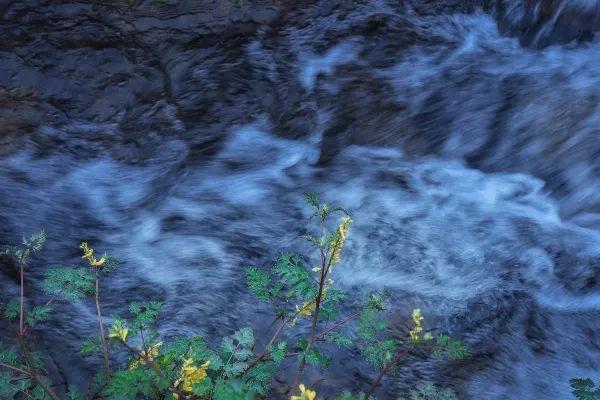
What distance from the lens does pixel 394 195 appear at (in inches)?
140

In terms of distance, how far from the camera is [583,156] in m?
3.66

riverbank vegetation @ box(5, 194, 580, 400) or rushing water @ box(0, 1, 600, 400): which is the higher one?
Result: riverbank vegetation @ box(5, 194, 580, 400)

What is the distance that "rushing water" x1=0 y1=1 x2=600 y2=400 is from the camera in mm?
2875

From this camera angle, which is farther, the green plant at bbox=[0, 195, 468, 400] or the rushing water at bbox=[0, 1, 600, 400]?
the rushing water at bbox=[0, 1, 600, 400]

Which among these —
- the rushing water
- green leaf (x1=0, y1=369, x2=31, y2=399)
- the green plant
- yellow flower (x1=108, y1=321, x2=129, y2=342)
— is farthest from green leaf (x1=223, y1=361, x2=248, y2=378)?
the rushing water

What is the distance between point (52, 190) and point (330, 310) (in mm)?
2183

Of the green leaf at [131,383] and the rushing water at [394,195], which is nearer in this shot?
the green leaf at [131,383]

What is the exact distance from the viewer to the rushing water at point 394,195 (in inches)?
113

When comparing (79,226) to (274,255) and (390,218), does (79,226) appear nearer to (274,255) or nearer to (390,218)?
(274,255)

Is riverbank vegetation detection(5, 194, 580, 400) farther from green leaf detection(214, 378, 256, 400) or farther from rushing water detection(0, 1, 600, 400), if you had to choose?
rushing water detection(0, 1, 600, 400)

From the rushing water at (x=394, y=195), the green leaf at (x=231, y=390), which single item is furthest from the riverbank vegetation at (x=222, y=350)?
the rushing water at (x=394, y=195)

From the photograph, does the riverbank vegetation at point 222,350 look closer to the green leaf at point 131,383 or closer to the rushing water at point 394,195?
the green leaf at point 131,383

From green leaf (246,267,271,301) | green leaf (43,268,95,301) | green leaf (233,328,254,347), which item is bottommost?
green leaf (43,268,95,301)

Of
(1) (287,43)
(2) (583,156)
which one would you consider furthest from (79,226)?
(2) (583,156)
